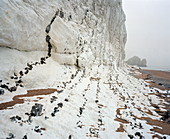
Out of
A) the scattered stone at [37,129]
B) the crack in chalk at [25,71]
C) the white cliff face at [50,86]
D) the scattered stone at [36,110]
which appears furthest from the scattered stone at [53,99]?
the crack in chalk at [25,71]

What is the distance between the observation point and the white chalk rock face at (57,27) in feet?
22.1

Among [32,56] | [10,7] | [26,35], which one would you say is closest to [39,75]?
[32,56]

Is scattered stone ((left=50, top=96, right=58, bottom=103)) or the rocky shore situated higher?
scattered stone ((left=50, top=96, right=58, bottom=103))

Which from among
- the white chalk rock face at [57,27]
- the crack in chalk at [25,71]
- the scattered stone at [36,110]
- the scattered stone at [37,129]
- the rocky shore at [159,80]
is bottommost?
the rocky shore at [159,80]

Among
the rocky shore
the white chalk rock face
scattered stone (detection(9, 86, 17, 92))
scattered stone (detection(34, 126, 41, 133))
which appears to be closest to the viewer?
scattered stone (detection(34, 126, 41, 133))

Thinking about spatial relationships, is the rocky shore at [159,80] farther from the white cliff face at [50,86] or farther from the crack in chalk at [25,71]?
the crack in chalk at [25,71]

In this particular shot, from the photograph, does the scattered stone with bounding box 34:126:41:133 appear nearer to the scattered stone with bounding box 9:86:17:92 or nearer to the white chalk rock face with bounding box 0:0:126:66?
the scattered stone with bounding box 9:86:17:92

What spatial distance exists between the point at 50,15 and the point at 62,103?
7.30m

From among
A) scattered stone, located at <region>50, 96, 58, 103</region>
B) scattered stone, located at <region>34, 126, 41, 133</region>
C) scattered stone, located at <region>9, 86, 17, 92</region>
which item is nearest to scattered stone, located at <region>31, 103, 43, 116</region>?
scattered stone, located at <region>34, 126, 41, 133</region>

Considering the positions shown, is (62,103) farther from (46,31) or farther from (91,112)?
(46,31)

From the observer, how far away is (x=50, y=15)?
9.41 metres

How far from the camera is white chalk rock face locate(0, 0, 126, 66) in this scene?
265 inches

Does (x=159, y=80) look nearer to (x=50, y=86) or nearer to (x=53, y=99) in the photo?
(x=50, y=86)

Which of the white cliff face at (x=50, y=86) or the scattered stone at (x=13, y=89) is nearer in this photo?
the white cliff face at (x=50, y=86)
